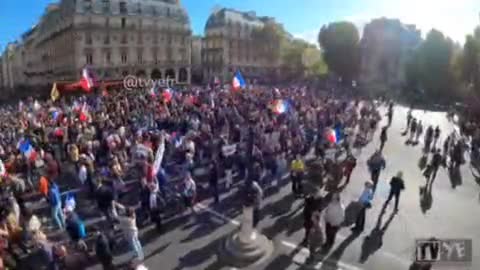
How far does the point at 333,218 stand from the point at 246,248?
6.98 ft

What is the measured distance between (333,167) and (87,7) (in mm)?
55850

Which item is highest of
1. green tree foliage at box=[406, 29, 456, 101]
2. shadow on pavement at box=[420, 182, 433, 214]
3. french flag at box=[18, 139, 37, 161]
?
green tree foliage at box=[406, 29, 456, 101]

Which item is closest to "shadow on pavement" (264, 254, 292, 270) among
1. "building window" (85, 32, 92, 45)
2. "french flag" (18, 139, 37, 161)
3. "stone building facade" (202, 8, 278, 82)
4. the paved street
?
the paved street

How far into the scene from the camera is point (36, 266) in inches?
380

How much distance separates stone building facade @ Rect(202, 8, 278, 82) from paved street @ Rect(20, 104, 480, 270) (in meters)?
65.9

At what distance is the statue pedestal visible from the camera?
31.6 feet

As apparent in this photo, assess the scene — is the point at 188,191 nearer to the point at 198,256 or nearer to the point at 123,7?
the point at 198,256

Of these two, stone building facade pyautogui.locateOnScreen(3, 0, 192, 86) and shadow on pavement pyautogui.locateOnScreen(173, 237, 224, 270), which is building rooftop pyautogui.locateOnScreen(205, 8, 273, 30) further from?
shadow on pavement pyautogui.locateOnScreen(173, 237, 224, 270)

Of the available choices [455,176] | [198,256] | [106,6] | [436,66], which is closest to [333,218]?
[198,256]

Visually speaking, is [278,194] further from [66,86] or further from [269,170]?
[66,86]

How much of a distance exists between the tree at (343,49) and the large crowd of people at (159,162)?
44789mm

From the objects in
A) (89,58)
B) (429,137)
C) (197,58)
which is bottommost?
(429,137)

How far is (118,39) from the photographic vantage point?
208 feet

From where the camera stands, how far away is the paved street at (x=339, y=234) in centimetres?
957
